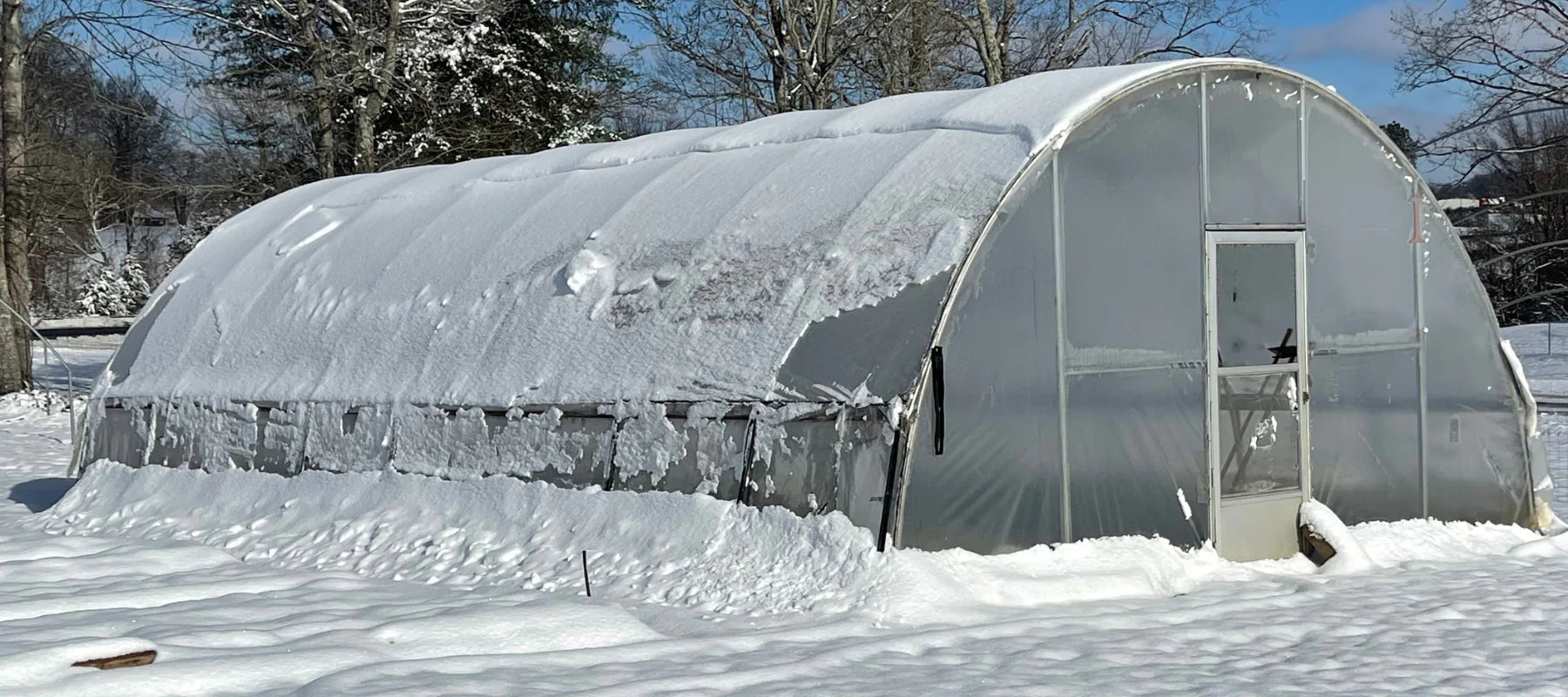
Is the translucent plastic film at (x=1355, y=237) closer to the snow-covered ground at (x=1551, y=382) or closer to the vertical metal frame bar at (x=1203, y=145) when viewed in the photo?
the vertical metal frame bar at (x=1203, y=145)

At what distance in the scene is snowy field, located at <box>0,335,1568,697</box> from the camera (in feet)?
18.0

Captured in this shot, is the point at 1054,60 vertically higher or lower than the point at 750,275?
higher

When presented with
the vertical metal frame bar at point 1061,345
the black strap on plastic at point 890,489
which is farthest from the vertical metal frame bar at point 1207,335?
the black strap on plastic at point 890,489

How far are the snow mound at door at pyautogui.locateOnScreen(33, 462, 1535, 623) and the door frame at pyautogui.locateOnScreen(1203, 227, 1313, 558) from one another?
14.7 inches

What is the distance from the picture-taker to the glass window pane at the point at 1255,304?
26.7 ft

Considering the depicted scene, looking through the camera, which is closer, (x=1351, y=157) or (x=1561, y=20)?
(x=1351, y=157)

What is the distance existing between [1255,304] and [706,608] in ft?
11.9

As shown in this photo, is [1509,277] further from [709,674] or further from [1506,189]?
[709,674]

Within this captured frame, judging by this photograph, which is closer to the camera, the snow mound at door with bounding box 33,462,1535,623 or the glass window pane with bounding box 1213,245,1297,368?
the snow mound at door with bounding box 33,462,1535,623

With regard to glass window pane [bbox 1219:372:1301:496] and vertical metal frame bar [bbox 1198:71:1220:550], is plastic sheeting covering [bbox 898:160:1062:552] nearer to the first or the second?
vertical metal frame bar [bbox 1198:71:1220:550]

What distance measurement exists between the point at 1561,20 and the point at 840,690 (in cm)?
2133

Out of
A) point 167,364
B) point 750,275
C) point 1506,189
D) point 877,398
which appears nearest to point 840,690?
point 877,398

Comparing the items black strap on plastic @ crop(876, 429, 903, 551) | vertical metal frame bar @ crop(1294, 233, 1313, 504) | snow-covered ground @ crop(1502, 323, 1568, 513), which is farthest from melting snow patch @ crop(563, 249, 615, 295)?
snow-covered ground @ crop(1502, 323, 1568, 513)

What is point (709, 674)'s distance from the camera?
217 inches
